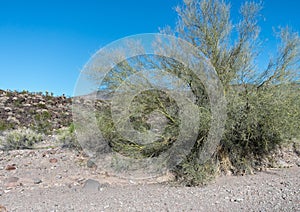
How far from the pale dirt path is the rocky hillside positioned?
760cm

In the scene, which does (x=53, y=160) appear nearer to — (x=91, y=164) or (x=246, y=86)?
(x=91, y=164)

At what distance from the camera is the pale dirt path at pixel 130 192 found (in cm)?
493

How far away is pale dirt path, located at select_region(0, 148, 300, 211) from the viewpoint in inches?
194

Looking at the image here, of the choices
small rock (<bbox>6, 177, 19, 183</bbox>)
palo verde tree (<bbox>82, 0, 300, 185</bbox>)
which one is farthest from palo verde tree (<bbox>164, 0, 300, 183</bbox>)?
small rock (<bbox>6, 177, 19, 183</bbox>)

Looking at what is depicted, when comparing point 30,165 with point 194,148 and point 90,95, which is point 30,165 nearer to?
point 90,95

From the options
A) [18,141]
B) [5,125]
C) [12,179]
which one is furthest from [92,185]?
[5,125]

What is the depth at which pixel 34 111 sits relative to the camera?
19.1 meters

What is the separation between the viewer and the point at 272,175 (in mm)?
7145

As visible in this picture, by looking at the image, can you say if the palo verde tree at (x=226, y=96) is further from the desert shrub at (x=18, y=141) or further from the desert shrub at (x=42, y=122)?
the desert shrub at (x=42, y=122)

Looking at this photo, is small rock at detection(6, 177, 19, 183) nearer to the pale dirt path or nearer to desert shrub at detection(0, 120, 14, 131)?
the pale dirt path

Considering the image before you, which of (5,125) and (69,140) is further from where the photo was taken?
(5,125)

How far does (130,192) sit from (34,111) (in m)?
14.7

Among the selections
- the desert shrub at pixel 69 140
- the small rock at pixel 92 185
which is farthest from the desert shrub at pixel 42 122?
the small rock at pixel 92 185

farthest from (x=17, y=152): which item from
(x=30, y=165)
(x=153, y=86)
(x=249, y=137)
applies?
(x=249, y=137)
